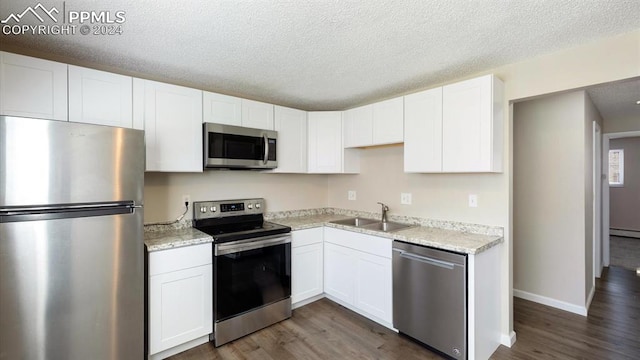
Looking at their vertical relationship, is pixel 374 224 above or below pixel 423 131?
below

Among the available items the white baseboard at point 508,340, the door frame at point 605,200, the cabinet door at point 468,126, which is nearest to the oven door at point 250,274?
the cabinet door at point 468,126

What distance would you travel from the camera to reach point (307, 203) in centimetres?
391

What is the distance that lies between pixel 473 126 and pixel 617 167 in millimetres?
7169

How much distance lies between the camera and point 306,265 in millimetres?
3096

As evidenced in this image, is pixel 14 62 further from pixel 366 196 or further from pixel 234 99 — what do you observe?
pixel 366 196

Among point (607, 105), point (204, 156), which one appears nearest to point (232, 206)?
point (204, 156)

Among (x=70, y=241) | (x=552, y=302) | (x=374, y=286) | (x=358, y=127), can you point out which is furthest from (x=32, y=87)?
(x=552, y=302)

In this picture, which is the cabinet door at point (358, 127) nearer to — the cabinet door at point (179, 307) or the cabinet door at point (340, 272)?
the cabinet door at point (340, 272)

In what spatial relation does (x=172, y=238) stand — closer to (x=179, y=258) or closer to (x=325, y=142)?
(x=179, y=258)

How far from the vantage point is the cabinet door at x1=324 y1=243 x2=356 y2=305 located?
2955mm

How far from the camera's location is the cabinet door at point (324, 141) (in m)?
3.49

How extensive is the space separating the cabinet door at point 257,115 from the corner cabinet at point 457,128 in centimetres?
144

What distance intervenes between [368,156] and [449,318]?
2.02 meters

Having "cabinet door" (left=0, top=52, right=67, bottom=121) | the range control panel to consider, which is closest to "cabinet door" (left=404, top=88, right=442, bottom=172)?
the range control panel
